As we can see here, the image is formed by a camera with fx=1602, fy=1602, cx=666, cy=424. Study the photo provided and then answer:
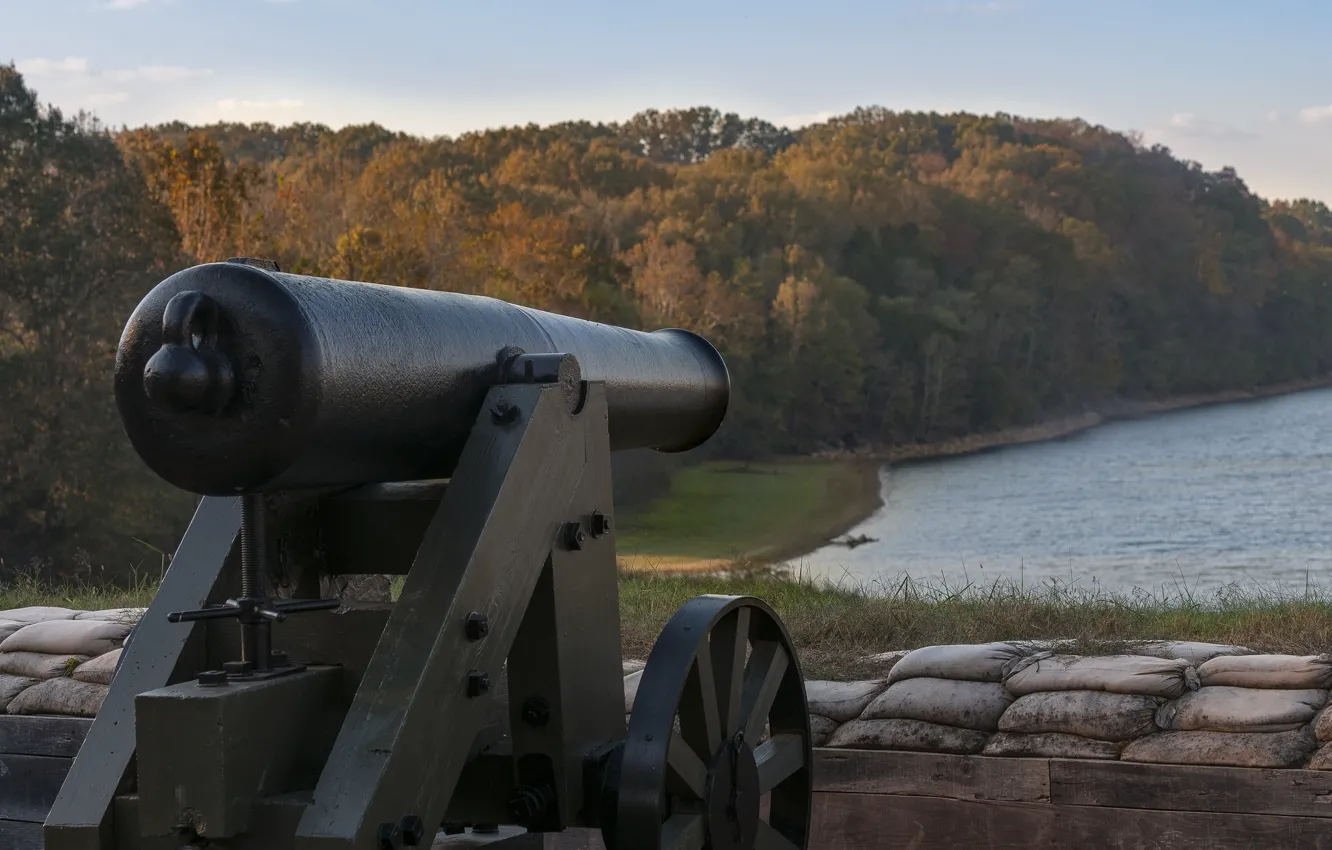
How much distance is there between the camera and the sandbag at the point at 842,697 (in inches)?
213

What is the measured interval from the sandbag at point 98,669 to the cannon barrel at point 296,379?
9.88 ft

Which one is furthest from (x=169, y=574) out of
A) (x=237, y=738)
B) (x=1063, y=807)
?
(x=1063, y=807)

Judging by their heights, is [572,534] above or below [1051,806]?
above

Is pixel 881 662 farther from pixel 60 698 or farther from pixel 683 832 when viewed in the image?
pixel 60 698

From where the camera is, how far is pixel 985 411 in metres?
81.9

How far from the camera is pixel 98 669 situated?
612 centimetres

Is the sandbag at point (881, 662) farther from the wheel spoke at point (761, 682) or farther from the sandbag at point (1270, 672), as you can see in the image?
the wheel spoke at point (761, 682)

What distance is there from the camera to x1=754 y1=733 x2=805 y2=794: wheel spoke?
4.29m

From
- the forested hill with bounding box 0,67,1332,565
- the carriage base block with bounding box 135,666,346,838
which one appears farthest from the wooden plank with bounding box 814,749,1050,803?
the forested hill with bounding box 0,67,1332,565

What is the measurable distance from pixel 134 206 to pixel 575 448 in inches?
1257

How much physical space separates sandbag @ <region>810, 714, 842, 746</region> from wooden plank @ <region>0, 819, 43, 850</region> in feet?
9.22

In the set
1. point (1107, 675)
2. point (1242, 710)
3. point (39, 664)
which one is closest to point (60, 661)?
point (39, 664)

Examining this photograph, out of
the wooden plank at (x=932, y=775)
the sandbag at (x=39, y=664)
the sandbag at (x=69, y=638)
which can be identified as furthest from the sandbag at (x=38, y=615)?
Answer: the wooden plank at (x=932, y=775)

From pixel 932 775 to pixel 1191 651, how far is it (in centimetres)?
107
